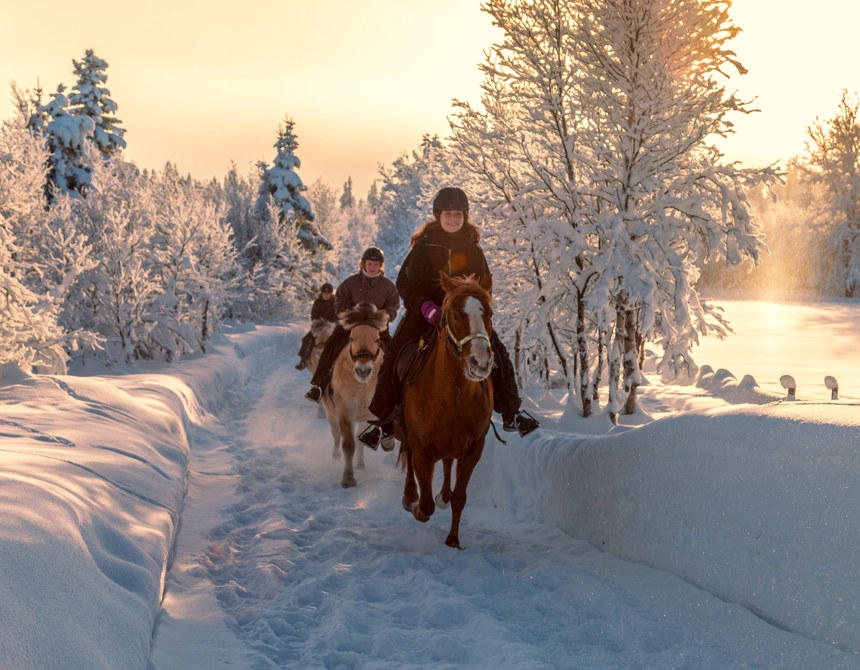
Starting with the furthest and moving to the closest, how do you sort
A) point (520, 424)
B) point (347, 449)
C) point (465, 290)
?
1. point (347, 449)
2. point (520, 424)
3. point (465, 290)

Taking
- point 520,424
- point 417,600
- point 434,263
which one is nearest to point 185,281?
point 434,263

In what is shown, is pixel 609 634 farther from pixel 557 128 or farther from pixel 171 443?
→ pixel 557 128

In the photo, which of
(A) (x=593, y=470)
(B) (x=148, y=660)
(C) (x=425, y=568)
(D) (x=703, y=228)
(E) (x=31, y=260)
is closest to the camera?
(B) (x=148, y=660)

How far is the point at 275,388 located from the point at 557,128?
10675 millimetres

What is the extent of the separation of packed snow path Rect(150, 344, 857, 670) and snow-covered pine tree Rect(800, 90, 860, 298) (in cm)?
5011

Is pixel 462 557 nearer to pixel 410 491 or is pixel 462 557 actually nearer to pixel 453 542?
pixel 453 542

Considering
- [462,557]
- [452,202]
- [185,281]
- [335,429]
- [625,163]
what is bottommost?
[462,557]

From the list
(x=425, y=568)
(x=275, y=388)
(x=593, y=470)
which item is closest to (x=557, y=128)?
(x=593, y=470)

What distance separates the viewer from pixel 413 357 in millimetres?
5297

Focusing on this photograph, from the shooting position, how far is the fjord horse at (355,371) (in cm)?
721

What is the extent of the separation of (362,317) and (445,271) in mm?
2490

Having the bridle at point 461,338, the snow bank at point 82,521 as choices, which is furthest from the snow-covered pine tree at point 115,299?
the bridle at point 461,338

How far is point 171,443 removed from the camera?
266 inches

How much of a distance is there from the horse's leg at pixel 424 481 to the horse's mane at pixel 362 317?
292cm
